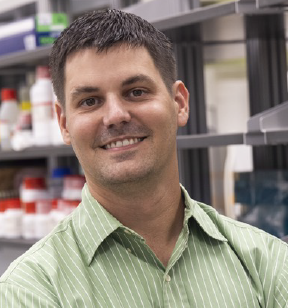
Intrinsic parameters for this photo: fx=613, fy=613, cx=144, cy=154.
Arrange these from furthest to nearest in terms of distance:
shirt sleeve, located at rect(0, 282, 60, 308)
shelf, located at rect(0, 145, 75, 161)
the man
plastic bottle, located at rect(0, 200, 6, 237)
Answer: plastic bottle, located at rect(0, 200, 6, 237)
shelf, located at rect(0, 145, 75, 161)
the man
shirt sleeve, located at rect(0, 282, 60, 308)

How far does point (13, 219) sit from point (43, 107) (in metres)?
0.66

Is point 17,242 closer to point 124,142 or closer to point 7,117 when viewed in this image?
point 7,117

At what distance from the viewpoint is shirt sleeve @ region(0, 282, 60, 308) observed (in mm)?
1169

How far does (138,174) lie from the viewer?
1.31 m

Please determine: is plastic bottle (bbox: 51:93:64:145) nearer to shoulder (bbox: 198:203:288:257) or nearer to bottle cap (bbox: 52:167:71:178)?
bottle cap (bbox: 52:167:71:178)

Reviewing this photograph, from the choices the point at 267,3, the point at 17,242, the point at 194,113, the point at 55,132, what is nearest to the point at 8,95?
the point at 55,132

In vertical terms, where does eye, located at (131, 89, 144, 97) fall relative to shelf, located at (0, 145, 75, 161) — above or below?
above

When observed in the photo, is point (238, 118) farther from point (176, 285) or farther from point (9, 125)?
point (176, 285)

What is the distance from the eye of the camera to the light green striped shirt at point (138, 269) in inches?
47.9

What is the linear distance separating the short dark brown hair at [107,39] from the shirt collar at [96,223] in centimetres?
26

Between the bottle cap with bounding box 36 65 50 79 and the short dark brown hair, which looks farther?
the bottle cap with bounding box 36 65 50 79

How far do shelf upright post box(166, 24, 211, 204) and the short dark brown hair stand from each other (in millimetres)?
1076

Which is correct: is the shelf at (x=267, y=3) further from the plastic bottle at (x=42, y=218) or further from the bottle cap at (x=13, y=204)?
the bottle cap at (x=13, y=204)

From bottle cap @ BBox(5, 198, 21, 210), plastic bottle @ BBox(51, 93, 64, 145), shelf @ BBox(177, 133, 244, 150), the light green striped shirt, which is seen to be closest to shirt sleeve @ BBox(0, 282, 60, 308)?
the light green striped shirt
